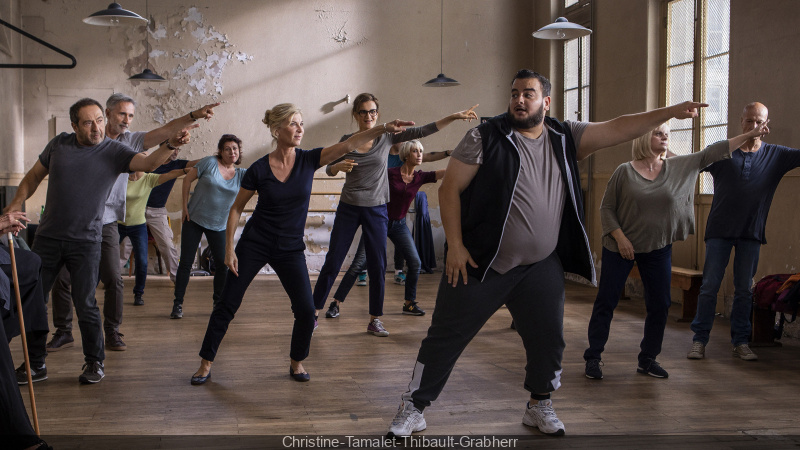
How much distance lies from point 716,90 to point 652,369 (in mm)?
3381

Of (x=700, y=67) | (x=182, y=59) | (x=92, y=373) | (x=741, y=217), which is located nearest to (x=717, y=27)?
(x=700, y=67)

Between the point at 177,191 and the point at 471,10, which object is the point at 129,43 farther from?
Result: the point at 471,10

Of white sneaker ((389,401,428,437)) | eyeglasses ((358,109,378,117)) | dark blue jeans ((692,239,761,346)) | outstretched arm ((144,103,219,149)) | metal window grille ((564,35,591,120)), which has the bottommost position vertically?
white sneaker ((389,401,428,437))

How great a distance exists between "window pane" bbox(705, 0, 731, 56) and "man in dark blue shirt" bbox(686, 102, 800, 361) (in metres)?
2.11

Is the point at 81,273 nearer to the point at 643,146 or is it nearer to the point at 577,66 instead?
the point at 643,146

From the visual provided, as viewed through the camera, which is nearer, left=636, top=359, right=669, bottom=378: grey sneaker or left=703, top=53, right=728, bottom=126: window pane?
left=636, top=359, right=669, bottom=378: grey sneaker

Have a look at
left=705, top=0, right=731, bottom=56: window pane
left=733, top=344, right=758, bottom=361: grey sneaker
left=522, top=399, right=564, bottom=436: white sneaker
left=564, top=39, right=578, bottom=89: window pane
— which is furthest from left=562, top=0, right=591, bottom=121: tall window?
left=522, top=399, right=564, bottom=436: white sneaker

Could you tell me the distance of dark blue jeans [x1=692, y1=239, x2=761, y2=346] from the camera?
4871 mm

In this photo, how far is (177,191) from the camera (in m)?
9.87

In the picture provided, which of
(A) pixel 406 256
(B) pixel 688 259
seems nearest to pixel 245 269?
(A) pixel 406 256

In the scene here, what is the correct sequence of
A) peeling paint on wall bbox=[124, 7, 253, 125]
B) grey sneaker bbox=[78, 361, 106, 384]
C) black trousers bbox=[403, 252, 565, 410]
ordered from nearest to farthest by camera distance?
black trousers bbox=[403, 252, 565, 410] → grey sneaker bbox=[78, 361, 106, 384] → peeling paint on wall bbox=[124, 7, 253, 125]

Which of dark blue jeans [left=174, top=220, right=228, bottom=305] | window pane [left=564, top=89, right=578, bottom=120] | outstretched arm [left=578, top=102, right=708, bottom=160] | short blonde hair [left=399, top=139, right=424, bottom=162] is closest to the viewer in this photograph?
outstretched arm [left=578, top=102, right=708, bottom=160]

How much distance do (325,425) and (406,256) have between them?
2981 mm

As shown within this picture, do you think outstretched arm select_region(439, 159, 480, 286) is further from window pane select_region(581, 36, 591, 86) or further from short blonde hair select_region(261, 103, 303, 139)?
window pane select_region(581, 36, 591, 86)
